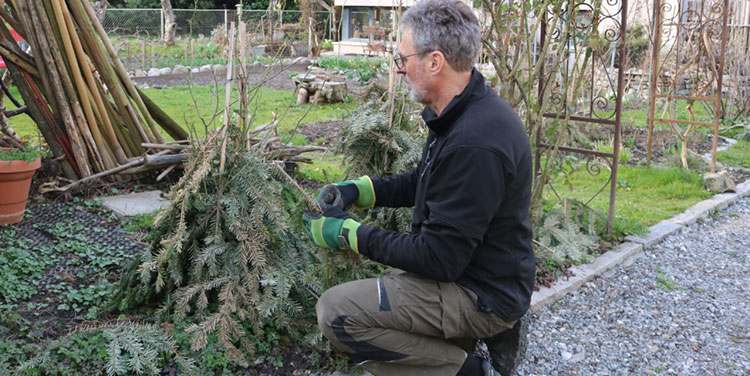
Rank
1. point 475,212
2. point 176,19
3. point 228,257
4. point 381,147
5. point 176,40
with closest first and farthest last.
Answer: point 475,212, point 228,257, point 381,147, point 176,40, point 176,19

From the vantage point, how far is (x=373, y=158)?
385 centimetres

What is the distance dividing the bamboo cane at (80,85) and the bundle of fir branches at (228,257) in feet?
7.40

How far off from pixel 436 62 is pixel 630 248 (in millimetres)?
3087

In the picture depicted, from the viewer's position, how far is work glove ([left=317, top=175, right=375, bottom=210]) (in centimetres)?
288

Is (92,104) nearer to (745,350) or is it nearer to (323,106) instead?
(745,350)

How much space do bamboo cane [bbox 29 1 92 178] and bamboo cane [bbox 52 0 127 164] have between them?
Result: 190 mm

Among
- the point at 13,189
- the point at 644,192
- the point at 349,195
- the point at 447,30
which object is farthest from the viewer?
the point at 644,192

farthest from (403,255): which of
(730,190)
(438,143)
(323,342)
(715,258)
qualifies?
(730,190)

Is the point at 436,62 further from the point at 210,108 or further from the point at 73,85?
the point at 210,108

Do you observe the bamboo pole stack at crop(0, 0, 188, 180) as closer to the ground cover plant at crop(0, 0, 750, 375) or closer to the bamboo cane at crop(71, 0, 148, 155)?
the bamboo cane at crop(71, 0, 148, 155)

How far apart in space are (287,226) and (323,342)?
1.91 feet

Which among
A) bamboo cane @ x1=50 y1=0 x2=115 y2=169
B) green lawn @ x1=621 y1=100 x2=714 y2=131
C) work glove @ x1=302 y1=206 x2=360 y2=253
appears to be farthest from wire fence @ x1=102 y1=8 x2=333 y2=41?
work glove @ x1=302 y1=206 x2=360 y2=253

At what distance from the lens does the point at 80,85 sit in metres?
5.11

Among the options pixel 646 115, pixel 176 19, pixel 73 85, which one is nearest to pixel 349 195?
pixel 73 85
